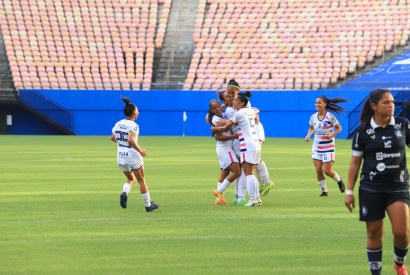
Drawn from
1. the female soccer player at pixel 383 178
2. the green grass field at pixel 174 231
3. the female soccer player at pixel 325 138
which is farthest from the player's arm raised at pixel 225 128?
the female soccer player at pixel 383 178

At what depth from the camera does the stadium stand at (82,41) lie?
1665 inches

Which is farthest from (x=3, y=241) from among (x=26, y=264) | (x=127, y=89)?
(x=127, y=89)

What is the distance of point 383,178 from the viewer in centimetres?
556

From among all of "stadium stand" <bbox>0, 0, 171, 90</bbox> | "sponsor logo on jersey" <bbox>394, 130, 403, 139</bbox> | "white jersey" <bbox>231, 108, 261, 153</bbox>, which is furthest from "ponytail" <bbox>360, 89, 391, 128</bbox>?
"stadium stand" <bbox>0, 0, 171, 90</bbox>

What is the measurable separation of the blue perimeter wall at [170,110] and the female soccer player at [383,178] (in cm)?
3428

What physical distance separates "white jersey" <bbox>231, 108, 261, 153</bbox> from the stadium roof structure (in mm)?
27759

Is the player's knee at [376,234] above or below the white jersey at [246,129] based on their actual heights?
above

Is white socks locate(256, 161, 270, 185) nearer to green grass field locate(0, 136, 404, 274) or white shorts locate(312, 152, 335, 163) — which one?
green grass field locate(0, 136, 404, 274)

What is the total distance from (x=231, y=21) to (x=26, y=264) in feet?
135

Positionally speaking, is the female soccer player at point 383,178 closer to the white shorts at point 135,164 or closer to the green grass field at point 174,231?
the green grass field at point 174,231

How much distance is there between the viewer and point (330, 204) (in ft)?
35.6

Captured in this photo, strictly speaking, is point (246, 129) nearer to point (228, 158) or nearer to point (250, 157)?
point (250, 157)

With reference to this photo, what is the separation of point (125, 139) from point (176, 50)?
36.0 meters

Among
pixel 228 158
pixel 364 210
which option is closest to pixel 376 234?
pixel 364 210
